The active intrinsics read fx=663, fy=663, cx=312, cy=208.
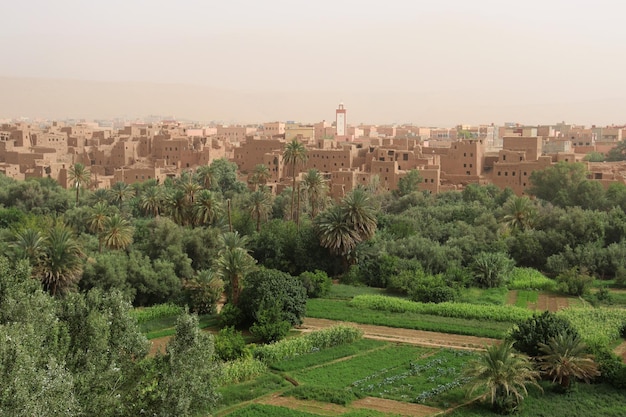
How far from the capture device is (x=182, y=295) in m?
28.0

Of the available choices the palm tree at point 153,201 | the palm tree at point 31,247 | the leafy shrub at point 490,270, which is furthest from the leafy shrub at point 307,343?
the palm tree at point 153,201

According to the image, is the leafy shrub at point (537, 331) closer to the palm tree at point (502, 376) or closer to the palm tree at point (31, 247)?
the palm tree at point (502, 376)

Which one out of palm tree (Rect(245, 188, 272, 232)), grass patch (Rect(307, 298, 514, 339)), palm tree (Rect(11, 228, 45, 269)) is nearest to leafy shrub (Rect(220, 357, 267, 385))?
grass patch (Rect(307, 298, 514, 339))

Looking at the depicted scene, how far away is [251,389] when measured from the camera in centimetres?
1861

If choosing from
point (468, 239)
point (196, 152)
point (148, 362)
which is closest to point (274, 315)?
point (148, 362)

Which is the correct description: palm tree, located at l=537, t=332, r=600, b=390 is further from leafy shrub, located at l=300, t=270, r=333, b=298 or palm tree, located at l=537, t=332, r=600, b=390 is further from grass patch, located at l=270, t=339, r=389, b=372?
leafy shrub, located at l=300, t=270, r=333, b=298

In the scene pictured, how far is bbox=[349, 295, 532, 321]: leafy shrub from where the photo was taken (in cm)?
2555

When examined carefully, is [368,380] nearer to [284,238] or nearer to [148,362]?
[148,362]

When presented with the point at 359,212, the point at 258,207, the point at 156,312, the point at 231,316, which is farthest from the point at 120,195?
the point at 231,316

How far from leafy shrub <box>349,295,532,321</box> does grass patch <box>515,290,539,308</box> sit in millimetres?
1618

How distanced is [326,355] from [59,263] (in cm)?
997

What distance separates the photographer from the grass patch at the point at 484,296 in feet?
92.5

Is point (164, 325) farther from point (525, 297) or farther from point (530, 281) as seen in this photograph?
point (530, 281)

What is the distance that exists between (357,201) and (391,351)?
12177mm
